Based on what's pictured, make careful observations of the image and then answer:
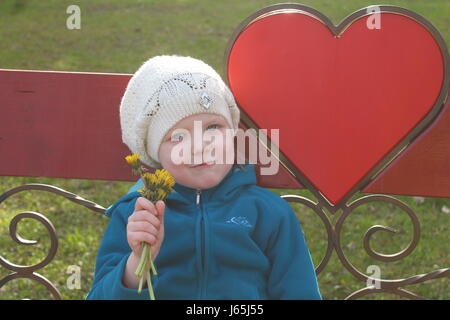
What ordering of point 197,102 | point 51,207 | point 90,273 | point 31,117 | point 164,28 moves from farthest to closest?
point 164,28 → point 51,207 → point 90,273 → point 31,117 → point 197,102

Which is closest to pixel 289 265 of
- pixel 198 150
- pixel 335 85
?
pixel 198 150

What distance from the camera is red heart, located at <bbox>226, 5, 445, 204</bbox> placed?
2.22 m

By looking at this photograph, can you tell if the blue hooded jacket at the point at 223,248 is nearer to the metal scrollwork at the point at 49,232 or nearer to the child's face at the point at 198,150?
the child's face at the point at 198,150

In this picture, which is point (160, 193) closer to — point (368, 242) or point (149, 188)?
point (149, 188)

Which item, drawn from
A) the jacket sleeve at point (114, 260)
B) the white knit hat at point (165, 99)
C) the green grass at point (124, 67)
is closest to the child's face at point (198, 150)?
the white knit hat at point (165, 99)

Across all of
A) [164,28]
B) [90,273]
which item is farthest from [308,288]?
[164,28]

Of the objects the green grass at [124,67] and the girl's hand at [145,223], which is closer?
the girl's hand at [145,223]

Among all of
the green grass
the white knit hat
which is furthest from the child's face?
the green grass

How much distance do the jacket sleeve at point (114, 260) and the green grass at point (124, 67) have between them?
4.86ft

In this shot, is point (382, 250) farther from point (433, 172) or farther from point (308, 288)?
point (308, 288)

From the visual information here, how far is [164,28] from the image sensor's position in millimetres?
7195

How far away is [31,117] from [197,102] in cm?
75

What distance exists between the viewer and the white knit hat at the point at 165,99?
1972mm

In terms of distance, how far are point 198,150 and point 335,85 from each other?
539 millimetres
